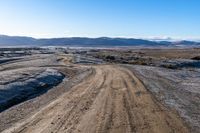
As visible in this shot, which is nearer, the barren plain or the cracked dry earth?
the cracked dry earth

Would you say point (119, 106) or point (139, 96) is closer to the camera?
point (119, 106)

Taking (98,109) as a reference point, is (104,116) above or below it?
above

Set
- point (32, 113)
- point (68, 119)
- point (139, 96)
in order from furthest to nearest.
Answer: point (139, 96) < point (32, 113) < point (68, 119)

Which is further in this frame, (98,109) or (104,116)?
(98,109)

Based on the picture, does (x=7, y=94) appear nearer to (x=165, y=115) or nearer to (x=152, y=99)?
(x=152, y=99)

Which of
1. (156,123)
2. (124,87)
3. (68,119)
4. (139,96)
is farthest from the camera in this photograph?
(124,87)

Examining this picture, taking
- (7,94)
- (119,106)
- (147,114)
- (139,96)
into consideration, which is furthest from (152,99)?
(7,94)

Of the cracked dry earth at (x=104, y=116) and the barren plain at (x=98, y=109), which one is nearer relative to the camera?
the cracked dry earth at (x=104, y=116)
